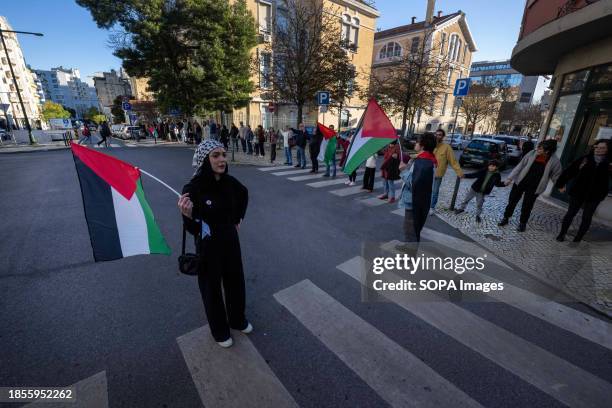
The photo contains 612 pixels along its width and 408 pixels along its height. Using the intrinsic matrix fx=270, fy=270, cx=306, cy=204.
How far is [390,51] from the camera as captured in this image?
37.5 m

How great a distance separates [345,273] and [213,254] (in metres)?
2.30

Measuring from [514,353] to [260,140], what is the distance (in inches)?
545

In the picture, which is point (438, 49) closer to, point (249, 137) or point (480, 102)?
point (480, 102)

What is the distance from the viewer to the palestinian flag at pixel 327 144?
9398 mm

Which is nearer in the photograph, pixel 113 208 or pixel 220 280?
pixel 220 280

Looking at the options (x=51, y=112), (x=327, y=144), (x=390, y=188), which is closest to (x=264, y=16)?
(x=327, y=144)

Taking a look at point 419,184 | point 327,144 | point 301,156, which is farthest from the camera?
point 301,156

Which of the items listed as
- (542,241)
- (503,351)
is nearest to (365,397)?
(503,351)

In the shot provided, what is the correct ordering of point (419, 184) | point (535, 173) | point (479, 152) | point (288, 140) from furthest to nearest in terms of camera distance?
1. point (479, 152)
2. point (288, 140)
3. point (535, 173)
4. point (419, 184)

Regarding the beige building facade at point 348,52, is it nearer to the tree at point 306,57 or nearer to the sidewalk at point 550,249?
the tree at point 306,57

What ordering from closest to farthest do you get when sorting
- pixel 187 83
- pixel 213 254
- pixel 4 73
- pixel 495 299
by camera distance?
1. pixel 213 254
2. pixel 495 299
3. pixel 187 83
4. pixel 4 73

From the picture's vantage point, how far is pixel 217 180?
259cm

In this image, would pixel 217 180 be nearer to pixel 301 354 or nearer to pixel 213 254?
pixel 213 254

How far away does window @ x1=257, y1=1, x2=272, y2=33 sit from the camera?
2403 centimetres
